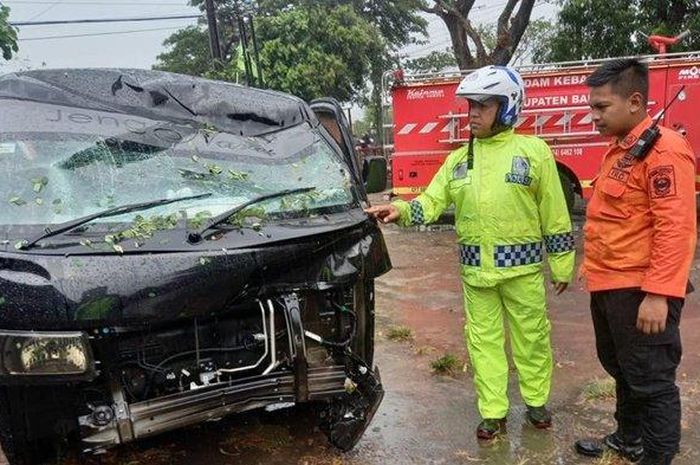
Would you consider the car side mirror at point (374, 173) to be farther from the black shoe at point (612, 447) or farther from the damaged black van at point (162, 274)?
the black shoe at point (612, 447)

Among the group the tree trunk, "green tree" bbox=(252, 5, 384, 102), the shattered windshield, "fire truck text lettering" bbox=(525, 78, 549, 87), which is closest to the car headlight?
the shattered windshield

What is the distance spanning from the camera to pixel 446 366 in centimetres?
401

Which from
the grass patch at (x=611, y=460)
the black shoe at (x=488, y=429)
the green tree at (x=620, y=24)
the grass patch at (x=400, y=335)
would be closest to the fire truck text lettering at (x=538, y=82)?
the green tree at (x=620, y=24)

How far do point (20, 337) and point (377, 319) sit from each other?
3.51m

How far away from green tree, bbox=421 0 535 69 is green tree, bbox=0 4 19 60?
10679mm

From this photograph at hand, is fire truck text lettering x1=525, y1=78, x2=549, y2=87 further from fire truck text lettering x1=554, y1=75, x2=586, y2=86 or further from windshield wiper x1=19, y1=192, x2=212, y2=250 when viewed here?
windshield wiper x1=19, y1=192, x2=212, y2=250

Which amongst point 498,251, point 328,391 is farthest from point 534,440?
point 328,391

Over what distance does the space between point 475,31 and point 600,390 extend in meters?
13.5

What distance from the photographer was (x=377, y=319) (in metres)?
5.35

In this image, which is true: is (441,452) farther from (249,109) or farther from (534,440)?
(249,109)

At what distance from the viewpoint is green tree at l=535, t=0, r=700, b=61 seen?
42.7ft

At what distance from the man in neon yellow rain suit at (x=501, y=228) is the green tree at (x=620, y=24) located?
1154 cm

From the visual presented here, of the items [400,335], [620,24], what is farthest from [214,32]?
[400,335]

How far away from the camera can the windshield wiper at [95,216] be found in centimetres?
229
